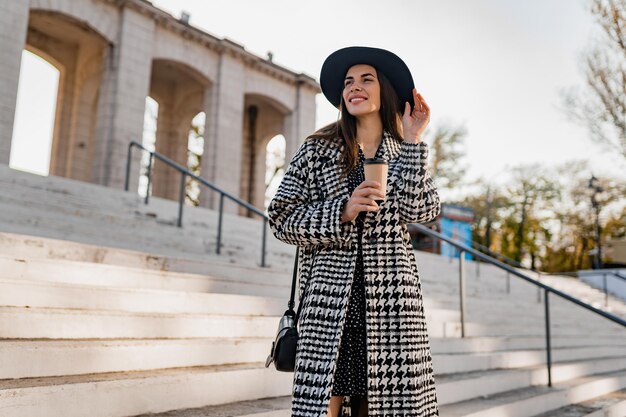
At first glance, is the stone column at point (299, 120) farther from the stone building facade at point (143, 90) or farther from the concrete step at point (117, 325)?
the concrete step at point (117, 325)

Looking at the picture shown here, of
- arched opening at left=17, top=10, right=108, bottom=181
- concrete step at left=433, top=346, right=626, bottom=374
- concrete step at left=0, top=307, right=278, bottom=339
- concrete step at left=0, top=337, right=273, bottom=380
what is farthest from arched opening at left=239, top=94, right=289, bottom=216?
concrete step at left=0, top=337, right=273, bottom=380

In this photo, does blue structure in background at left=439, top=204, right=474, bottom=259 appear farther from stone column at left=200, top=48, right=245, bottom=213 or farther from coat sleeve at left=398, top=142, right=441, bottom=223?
coat sleeve at left=398, top=142, right=441, bottom=223

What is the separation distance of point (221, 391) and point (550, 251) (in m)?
39.2

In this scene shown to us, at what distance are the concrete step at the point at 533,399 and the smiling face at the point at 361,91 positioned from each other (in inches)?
111

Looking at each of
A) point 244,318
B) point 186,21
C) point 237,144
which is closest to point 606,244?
point 237,144

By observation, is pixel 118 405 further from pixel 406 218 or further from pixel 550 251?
pixel 550 251

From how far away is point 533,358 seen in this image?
6520 mm

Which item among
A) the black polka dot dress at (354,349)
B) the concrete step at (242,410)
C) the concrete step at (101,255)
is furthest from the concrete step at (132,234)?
the black polka dot dress at (354,349)

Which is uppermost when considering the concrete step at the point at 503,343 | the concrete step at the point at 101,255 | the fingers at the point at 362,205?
the fingers at the point at 362,205

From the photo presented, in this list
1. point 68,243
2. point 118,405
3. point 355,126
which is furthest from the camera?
point 68,243

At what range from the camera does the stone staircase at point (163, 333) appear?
2.99m

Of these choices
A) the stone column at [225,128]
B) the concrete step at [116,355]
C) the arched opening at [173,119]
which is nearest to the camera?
the concrete step at [116,355]

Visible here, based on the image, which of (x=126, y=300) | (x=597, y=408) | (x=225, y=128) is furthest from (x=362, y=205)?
(x=225, y=128)

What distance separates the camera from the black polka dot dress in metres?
1.86
